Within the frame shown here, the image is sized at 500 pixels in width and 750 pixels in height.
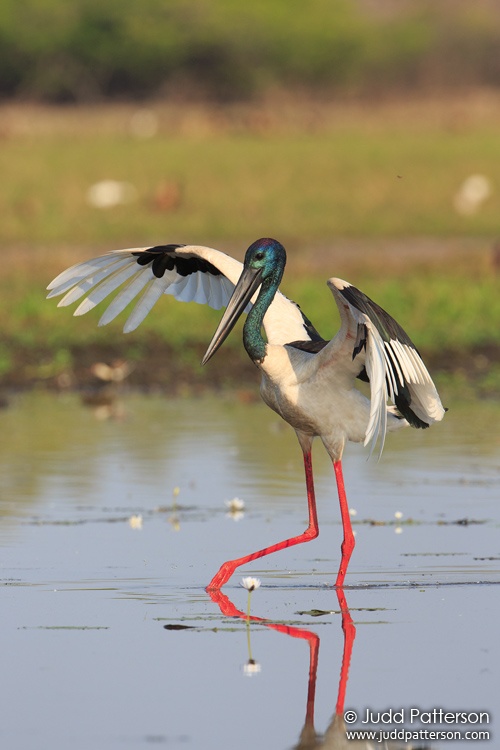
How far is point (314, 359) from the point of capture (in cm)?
559

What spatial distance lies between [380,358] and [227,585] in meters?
1.09

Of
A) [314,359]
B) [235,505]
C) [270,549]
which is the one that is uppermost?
[314,359]

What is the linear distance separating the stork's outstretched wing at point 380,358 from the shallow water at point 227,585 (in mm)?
568

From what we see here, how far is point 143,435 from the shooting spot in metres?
8.41

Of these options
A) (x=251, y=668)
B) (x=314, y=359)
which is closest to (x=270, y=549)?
(x=314, y=359)

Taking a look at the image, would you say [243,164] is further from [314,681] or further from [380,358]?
[314,681]

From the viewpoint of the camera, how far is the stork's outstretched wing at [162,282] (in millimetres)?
6090

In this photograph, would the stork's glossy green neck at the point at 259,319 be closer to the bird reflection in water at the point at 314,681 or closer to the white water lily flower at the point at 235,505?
the bird reflection in water at the point at 314,681

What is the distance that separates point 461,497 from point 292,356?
1.60 metres

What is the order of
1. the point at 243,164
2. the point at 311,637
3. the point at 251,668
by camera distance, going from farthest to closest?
the point at 243,164 < the point at 311,637 < the point at 251,668

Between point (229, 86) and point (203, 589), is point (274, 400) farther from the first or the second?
point (229, 86)

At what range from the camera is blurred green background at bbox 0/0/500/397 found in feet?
35.9

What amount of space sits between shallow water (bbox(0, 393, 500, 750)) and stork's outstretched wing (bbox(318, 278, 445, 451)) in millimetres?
568

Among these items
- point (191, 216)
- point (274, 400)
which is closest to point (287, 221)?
point (191, 216)
